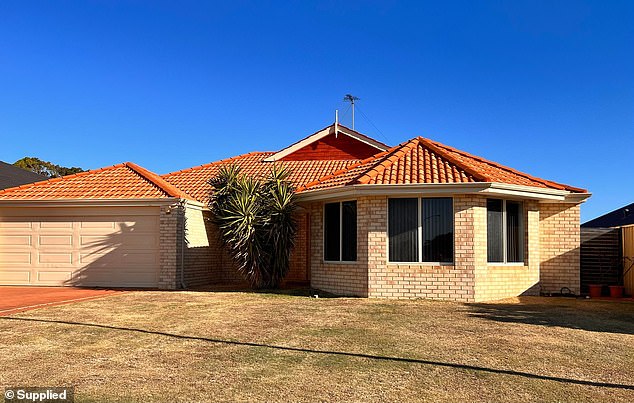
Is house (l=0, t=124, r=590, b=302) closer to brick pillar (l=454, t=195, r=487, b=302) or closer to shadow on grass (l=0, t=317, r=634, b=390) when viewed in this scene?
brick pillar (l=454, t=195, r=487, b=302)

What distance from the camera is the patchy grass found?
5.27 m

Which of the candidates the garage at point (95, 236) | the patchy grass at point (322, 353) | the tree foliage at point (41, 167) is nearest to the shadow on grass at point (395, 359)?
the patchy grass at point (322, 353)

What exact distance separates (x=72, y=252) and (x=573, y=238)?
14745 mm

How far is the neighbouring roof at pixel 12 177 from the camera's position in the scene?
81.7 feet

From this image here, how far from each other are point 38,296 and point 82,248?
10.00 feet

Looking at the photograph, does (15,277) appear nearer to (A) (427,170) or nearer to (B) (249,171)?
(B) (249,171)

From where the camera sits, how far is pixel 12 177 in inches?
1035

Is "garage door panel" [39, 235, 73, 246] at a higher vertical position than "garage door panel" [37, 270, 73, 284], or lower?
higher

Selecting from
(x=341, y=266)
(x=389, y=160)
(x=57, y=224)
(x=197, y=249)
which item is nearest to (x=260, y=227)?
(x=341, y=266)

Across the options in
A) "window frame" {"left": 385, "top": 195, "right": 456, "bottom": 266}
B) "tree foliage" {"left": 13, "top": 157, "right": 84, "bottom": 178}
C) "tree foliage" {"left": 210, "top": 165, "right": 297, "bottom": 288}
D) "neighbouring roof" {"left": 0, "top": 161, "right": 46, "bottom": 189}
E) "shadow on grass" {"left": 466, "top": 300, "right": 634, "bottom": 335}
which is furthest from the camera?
"tree foliage" {"left": 13, "top": 157, "right": 84, "bottom": 178}

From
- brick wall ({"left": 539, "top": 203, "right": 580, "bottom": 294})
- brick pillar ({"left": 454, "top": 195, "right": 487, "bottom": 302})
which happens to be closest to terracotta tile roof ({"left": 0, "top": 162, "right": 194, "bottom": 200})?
brick pillar ({"left": 454, "top": 195, "right": 487, "bottom": 302})

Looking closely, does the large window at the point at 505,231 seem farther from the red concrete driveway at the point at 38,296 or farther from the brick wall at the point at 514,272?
the red concrete driveway at the point at 38,296

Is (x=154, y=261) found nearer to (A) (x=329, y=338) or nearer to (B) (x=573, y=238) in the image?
(A) (x=329, y=338)

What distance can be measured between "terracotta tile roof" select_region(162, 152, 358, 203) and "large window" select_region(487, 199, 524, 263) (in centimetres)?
803
